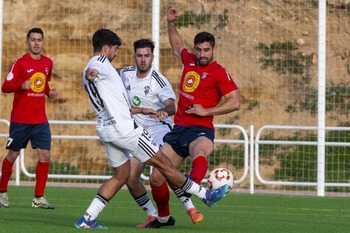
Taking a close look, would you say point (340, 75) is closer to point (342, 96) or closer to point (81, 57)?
point (342, 96)

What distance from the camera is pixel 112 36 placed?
11.0m

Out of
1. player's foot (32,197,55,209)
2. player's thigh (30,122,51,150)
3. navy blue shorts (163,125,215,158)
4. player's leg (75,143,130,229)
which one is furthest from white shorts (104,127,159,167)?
player's thigh (30,122,51,150)

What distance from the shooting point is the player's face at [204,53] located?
1168cm

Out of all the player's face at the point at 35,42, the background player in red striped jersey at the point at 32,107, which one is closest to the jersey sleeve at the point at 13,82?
the background player in red striped jersey at the point at 32,107

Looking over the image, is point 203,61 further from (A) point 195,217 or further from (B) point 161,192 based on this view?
(A) point 195,217

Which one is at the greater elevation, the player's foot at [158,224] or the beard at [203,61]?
the beard at [203,61]

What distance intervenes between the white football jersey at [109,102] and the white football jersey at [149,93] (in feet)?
4.82

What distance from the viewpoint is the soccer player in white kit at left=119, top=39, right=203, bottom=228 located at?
12.0 meters

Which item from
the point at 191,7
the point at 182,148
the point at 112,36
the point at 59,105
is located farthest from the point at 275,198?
the point at 59,105

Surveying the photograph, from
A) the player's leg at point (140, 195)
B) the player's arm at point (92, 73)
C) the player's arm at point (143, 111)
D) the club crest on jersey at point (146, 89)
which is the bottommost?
the player's leg at point (140, 195)

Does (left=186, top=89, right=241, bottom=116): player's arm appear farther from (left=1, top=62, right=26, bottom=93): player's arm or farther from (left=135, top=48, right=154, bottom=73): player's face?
(left=1, top=62, right=26, bottom=93): player's arm

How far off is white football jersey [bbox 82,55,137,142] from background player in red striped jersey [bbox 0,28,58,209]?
3.42 metres

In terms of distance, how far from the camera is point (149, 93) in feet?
40.7

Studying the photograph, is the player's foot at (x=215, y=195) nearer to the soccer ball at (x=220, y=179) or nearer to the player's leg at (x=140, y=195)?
the soccer ball at (x=220, y=179)
